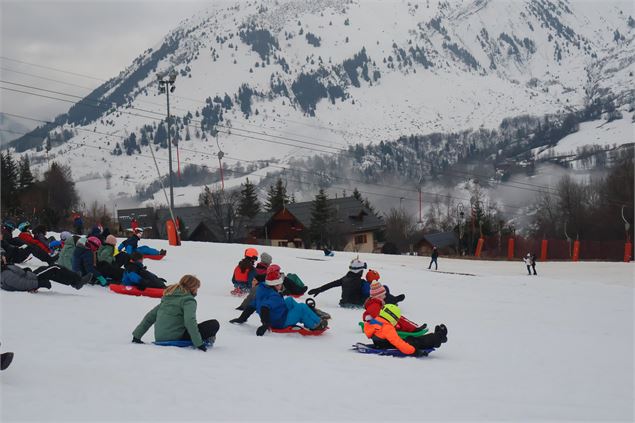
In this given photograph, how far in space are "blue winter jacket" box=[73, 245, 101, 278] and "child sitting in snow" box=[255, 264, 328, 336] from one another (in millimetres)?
5926

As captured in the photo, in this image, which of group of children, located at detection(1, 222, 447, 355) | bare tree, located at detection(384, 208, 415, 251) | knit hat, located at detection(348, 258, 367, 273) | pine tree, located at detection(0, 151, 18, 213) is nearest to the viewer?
group of children, located at detection(1, 222, 447, 355)

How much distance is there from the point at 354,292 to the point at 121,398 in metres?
10.5

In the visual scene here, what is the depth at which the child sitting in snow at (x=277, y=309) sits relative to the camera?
41.4 ft

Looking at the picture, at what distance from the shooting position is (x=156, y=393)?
7.64 metres

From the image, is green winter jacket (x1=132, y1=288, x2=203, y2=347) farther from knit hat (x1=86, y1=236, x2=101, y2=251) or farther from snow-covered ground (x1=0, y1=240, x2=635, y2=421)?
knit hat (x1=86, y1=236, x2=101, y2=251)

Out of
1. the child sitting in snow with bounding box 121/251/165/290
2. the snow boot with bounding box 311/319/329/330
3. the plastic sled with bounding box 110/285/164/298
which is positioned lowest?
the snow boot with bounding box 311/319/329/330

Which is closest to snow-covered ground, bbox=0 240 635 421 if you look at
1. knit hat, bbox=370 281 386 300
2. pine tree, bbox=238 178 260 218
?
Answer: knit hat, bbox=370 281 386 300

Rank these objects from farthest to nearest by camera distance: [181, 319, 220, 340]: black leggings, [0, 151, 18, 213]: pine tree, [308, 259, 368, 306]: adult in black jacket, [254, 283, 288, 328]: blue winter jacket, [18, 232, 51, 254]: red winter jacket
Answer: [0, 151, 18, 213]: pine tree < [18, 232, 51, 254]: red winter jacket < [308, 259, 368, 306]: adult in black jacket < [254, 283, 288, 328]: blue winter jacket < [181, 319, 220, 340]: black leggings

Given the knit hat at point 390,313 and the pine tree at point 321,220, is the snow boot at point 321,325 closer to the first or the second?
the knit hat at point 390,313

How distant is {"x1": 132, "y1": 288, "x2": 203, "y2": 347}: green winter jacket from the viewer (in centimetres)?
1033

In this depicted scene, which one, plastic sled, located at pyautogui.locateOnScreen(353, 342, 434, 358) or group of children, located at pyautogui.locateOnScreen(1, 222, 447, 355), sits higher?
group of children, located at pyautogui.locateOnScreen(1, 222, 447, 355)

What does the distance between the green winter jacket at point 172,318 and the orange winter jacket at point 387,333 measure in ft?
9.50

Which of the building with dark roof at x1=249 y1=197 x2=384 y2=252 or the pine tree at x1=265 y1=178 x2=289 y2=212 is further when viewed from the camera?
the pine tree at x1=265 y1=178 x2=289 y2=212

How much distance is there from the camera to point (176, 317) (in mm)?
10445
